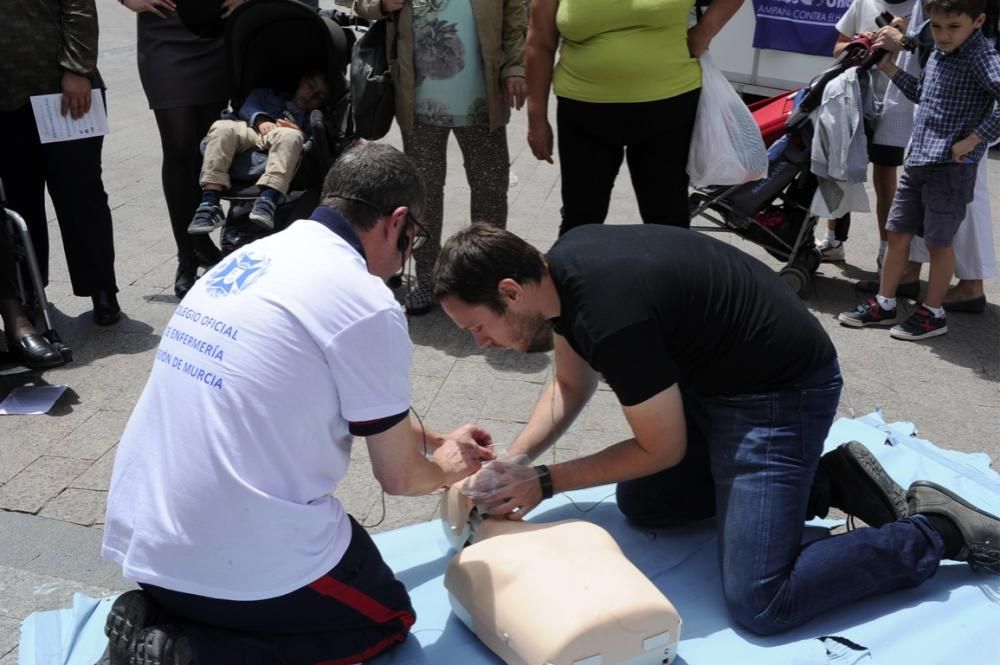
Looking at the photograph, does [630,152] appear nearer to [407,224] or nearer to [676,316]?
[676,316]

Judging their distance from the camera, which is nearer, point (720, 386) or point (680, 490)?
point (720, 386)

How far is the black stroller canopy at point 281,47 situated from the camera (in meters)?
4.50

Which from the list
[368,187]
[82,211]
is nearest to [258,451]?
[368,187]

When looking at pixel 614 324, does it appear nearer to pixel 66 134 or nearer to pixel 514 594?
pixel 514 594

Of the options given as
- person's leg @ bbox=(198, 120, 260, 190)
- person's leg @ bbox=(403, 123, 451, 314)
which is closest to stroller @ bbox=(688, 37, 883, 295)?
person's leg @ bbox=(403, 123, 451, 314)

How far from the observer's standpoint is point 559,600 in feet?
7.57

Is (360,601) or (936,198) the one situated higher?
(936,198)

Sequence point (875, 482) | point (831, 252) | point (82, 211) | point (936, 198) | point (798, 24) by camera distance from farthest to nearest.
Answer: point (798, 24) < point (831, 252) < point (82, 211) < point (936, 198) < point (875, 482)

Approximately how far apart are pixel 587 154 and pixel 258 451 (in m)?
2.44

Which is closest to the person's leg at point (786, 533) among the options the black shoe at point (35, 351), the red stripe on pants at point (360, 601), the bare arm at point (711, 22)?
the red stripe on pants at point (360, 601)

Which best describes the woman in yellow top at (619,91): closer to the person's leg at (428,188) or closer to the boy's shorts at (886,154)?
the person's leg at (428,188)

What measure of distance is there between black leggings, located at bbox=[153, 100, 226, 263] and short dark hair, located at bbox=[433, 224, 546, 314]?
2776 mm

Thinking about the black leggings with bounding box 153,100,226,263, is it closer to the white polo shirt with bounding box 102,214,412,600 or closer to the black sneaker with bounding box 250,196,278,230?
the black sneaker with bounding box 250,196,278,230

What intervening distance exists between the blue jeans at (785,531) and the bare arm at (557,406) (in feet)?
1.14
